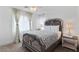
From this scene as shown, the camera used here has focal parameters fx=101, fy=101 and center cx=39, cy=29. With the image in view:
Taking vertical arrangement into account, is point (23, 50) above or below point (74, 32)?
below

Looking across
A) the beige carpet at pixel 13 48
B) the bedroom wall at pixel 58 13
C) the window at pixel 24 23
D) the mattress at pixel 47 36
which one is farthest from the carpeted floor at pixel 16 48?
the bedroom wall at pixel 58 13

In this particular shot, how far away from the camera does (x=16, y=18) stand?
1.69 meters

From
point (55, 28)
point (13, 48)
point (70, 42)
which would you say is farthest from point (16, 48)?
point (70, 42)

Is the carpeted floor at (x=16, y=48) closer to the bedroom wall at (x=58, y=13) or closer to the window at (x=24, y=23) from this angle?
the window at (x=24, y=23)

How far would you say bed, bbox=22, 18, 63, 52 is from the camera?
5.51 ft

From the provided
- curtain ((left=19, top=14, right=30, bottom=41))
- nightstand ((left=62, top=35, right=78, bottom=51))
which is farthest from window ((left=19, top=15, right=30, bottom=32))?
nightstand ((left=62, top=35, right=78, bottom=51))

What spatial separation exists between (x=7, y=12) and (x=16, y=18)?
0.17 metres

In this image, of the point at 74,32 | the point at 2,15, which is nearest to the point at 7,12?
the point at 2,15

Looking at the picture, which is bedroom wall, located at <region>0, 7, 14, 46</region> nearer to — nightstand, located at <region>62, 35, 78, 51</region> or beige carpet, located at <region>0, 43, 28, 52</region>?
beige carpet, located at <region>0, 43, 28, 52</region>

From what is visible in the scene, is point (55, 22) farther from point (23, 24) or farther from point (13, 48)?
point (13, 48)

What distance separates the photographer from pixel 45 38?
168 cm

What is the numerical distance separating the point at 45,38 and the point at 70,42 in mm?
424

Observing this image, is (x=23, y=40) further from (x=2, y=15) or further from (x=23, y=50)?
(x=2, y=15)
